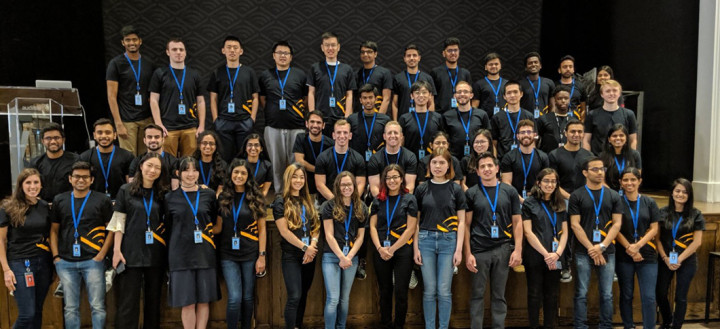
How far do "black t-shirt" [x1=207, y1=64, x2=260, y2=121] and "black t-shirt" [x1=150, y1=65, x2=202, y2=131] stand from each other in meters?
0.24

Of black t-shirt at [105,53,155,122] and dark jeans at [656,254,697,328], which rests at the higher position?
black t-shirt at [105,53,155,122]

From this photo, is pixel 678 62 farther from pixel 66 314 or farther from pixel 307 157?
pixel 66 314

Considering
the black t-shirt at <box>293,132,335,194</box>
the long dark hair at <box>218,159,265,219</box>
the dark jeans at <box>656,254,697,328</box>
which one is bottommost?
the dark jeans at <box>656,254,697,328</box>

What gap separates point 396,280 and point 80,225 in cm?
239

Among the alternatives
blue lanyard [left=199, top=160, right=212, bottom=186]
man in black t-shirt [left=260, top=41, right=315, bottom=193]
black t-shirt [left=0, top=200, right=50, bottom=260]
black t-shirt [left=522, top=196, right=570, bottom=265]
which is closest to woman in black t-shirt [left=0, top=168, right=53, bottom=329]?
black t-shirt [left=0, top=200, right=50, bottom=260]

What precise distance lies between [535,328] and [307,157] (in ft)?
8.00

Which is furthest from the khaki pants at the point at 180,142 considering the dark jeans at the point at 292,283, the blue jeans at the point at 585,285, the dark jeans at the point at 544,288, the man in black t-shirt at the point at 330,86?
the blue jeans at the point at 585,285

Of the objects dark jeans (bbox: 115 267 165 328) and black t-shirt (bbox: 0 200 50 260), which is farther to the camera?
dark jeans (bbox: 115 267 165 328)

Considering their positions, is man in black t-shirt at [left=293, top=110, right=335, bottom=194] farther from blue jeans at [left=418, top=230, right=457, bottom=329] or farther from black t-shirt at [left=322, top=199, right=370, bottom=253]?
blue jeans at [left=418, top=230, right=457, bottom=329]

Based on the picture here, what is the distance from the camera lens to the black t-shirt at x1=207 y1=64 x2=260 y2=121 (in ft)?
18.3

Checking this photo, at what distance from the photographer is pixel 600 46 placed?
25.0ft

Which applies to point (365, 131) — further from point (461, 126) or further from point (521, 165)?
point (521, 165)

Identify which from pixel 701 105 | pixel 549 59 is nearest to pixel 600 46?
pixel 549 59

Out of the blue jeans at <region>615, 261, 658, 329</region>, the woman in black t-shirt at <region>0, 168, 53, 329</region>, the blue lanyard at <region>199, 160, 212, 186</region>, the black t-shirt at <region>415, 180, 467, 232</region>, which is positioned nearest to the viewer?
the woman in black t-shirt at <region>0, 168, 53, 329</region>
